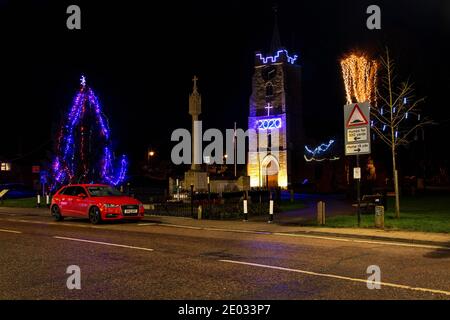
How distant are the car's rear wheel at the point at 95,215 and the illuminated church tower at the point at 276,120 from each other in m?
43.7

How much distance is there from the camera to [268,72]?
6631 cm

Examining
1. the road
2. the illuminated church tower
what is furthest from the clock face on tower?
the road

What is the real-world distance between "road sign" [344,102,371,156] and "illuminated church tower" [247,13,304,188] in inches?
1746

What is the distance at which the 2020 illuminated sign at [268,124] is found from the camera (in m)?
63.8

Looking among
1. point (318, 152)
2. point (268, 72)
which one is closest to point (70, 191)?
point (318, 152)

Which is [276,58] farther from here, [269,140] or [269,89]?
[269,140]

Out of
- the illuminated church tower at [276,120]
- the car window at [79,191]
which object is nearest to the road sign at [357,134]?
the car window at [79,191]

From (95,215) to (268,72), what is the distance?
50499mm

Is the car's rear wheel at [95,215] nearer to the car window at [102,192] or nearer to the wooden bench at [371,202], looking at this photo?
the car window at [102,192]

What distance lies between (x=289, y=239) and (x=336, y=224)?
3.69 meters
